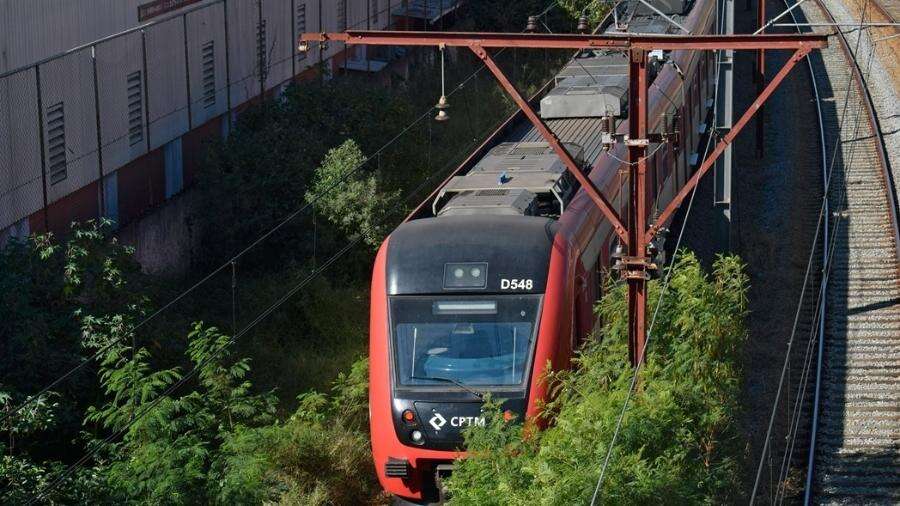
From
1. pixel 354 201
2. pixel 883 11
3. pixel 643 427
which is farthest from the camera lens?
pixel 883 11

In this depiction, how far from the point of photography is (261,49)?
30547 millimetres

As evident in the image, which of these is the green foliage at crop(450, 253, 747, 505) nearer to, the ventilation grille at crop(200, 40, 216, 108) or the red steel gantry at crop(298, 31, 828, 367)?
the red steel gantry at crop(298, 31, 828, 367)

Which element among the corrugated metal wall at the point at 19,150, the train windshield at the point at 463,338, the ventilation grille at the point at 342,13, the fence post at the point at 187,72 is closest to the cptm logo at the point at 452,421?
the train windshield at the point at 463,338

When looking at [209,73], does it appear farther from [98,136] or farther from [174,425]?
[174,425]

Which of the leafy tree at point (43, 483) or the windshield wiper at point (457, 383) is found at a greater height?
the windshield wiper at point (457, 383)

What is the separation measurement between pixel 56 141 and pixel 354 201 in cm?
476

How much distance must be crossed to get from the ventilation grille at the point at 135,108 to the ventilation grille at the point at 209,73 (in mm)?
2898

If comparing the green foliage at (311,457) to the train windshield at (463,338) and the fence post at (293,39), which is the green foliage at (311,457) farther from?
the fence post at (293,39)

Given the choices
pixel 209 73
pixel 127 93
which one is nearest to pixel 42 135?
pixel 127 93

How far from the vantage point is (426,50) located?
41.2m

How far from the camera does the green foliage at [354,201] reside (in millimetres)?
23297

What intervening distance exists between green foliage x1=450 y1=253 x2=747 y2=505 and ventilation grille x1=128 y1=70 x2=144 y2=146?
1164 cm

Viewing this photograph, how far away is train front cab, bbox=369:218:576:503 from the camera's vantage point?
14430 millimetres

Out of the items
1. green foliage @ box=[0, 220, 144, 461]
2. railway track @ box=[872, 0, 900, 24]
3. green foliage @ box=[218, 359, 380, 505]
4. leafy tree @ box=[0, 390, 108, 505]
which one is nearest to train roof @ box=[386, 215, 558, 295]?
green foliage @ box=[218, 359, 380, 505]
